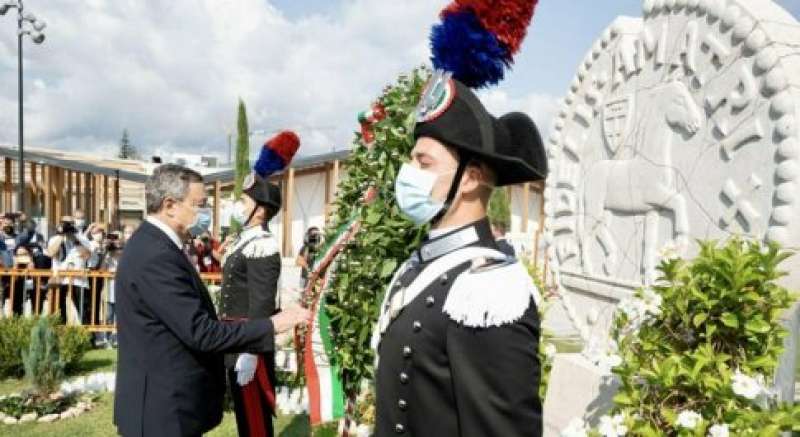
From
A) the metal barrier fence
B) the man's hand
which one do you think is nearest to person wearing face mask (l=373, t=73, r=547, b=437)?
the man's hand

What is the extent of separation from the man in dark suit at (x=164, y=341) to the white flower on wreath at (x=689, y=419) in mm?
1965

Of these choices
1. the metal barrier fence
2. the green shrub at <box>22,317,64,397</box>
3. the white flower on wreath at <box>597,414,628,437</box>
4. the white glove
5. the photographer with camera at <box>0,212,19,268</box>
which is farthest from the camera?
the photographer with camera at <box>0,212,19,268</box>

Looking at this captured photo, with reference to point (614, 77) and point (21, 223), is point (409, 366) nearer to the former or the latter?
point (614, 77)

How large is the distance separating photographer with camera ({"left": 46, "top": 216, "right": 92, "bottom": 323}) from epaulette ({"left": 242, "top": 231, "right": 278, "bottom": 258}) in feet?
17.6

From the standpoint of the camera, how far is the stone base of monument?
3390mm

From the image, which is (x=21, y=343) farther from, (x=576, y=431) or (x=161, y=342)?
(x=576, y=431)

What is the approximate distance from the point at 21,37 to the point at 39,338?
11393mm

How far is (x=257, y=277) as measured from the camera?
4535 millimetres

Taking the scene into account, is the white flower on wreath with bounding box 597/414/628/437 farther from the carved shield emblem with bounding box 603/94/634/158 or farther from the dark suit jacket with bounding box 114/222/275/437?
the carved shield emblem with bounding box 603/94/634/158

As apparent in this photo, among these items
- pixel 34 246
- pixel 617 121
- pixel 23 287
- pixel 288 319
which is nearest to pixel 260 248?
pixel 288 319

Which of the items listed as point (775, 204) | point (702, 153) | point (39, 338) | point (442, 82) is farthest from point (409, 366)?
point (39, 338)

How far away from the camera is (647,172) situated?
155 inches

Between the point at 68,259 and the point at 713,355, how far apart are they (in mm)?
8938

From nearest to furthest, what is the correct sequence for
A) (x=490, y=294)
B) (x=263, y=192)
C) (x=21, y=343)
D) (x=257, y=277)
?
(x=490, y=294)
(x=257, y=277)
(x=263, y=192)
(x=21, y=343)
